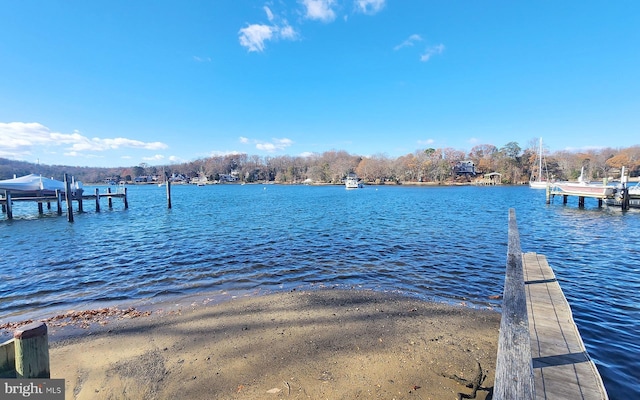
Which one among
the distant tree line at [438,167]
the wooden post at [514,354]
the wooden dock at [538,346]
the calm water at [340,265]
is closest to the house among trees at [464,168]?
the distant tree line at [438,167]

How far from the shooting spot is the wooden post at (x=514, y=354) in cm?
151

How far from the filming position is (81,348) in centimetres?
601

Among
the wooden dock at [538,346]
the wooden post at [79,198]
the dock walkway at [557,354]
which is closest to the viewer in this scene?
the wooden dock at [538,346]

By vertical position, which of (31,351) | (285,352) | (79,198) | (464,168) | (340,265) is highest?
(464,168)

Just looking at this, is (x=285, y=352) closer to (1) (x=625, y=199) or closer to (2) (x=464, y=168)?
(1) (x=625, y=199)

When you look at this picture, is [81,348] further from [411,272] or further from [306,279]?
[411,272]

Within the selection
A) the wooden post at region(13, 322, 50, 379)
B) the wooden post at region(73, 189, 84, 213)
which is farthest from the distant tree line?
the wooden post at region(13, 322, 50, 379)

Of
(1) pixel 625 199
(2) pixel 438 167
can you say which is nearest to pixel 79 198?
(1) pixel 625 199

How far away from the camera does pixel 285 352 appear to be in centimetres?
→ 566

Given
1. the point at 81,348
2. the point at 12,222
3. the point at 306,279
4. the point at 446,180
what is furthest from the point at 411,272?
the point at 446,180

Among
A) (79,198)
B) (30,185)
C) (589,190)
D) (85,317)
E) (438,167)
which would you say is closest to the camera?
(85,317)

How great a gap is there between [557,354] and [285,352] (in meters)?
4.80

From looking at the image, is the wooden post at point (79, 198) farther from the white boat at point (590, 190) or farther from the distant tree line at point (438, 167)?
the distant tree line at point (438, 167)

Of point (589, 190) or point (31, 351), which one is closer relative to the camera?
point (31, 351)
